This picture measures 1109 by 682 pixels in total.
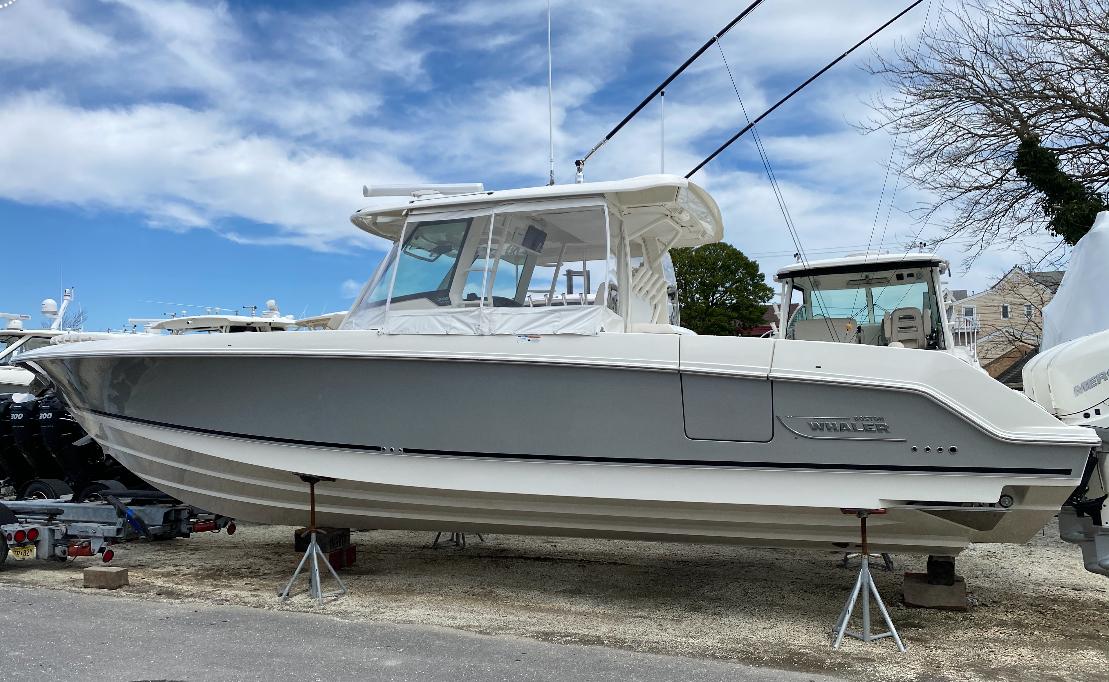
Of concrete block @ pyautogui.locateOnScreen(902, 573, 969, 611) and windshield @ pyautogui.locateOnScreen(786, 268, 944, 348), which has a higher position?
windshield @ pyautogui.locateOnScreen(786, 268, 944, 348)

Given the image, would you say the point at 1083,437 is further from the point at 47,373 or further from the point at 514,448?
the point at 47,373

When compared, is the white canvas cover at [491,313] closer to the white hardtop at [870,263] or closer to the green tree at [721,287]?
the white hardtop at [870,263]

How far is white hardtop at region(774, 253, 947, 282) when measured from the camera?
6.84 meters

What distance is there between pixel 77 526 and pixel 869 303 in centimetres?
667

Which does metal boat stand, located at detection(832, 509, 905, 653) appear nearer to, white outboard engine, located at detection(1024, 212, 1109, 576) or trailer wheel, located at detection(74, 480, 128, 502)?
white outboard engine, located at detection(1024, 212, 1109, 576)

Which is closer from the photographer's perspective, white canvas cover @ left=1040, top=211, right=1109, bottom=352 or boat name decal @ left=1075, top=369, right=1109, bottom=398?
boat name decal @ left=1075, top=369, right=1109, bottom=398

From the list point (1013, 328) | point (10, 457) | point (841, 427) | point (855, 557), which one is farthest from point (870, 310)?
point (1013, 328)

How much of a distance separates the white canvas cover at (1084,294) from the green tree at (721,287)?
2383cm

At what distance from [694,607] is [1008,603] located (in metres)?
2.07

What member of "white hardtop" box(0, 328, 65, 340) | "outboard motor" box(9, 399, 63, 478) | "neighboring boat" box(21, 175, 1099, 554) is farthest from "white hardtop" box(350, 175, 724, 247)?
"white hardtop" box(0, 328, 65, 340)

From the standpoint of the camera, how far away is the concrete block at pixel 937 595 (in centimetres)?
520

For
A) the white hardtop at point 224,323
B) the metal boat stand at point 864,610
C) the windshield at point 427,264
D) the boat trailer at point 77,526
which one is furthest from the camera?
the white hardtop at point 224,323

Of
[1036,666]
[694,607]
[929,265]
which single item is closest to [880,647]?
[1036,666]

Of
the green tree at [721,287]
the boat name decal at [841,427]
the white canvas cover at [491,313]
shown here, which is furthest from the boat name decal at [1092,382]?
the green tree at [721,287]
